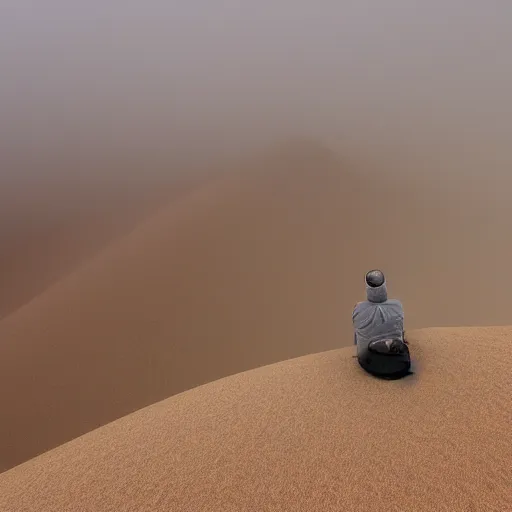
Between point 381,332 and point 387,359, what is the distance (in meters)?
0.18

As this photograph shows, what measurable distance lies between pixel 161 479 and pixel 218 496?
0.34m

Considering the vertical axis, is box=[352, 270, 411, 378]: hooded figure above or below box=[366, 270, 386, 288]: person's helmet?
below

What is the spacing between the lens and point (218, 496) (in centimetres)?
194

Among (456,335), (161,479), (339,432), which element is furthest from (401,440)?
(456,335)

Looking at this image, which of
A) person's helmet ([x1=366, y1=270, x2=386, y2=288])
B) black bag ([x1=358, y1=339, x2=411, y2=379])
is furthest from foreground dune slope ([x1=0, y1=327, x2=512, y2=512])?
person's helmet ([x1=366, y1=270, x2=386, y2=288])

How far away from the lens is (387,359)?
2764mm

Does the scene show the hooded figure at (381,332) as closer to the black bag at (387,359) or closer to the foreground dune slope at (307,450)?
the black bag at (387,359)

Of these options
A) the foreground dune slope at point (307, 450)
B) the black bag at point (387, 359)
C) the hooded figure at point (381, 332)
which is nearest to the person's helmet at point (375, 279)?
the hooded figure at point (381, 332)

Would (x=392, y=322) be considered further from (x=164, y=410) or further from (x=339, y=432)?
(x=164, y=410)

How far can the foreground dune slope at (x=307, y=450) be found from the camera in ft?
6.23

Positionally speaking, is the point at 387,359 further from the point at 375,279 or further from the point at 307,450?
the point at 307,450

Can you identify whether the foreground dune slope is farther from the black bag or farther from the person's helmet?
the person's helmet

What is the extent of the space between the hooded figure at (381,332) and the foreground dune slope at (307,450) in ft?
0.41

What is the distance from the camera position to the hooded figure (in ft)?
9.01
